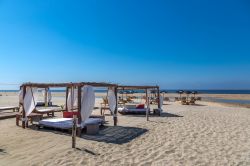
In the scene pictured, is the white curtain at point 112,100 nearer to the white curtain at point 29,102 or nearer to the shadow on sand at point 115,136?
the shadow on sand at point 115,136

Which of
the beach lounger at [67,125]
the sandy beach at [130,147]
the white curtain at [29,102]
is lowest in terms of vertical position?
the sandy beach at [130,147]

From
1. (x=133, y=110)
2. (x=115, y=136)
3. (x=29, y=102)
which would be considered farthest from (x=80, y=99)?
(x=133, y=110)

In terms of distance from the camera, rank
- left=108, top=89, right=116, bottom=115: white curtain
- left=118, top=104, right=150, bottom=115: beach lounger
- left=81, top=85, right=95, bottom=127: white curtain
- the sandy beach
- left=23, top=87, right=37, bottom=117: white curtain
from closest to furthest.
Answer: the sandy beach → left=81, top=85, right=95, bottom=127: white curtain → left=23, top=87, right=37, bottom=117: white curtain → left=108, top=89, right=116, bottom=115: white curtain → left=118, top=104, right=150, bottom=115: beach lounger

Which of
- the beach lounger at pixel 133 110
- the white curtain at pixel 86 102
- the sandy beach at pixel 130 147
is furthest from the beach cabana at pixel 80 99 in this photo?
the beach lounger at pixel 133 110

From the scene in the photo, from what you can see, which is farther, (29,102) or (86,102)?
(29,102)

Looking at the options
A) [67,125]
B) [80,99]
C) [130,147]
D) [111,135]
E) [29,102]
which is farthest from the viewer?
[29,102]

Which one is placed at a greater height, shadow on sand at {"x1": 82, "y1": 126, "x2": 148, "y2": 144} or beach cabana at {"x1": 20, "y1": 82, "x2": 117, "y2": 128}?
beach cabana at {"x1": 20, "y1": 82, "x2": 117, "y2": 128}

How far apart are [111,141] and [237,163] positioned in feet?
12.9

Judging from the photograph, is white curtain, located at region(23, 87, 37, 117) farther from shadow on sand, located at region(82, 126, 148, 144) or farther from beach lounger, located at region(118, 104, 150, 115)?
beach lounger, located at region(118, 104, 150, 115)

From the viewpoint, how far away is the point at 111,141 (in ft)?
26.4

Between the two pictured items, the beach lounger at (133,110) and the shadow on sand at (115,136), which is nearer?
the shadow on sand at (115,136)

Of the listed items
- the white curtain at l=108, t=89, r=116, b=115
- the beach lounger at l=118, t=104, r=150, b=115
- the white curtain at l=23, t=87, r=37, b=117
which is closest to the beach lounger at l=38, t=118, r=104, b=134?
the white curtain at l=23, t=87, r=37, b=117

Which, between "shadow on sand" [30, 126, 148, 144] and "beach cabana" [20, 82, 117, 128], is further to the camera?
"beach cabana" [20, 82, 117, 128]

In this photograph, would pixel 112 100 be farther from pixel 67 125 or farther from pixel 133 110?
pixel 133 110
